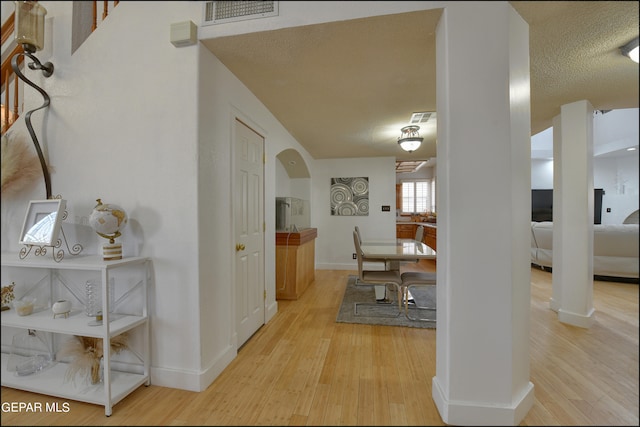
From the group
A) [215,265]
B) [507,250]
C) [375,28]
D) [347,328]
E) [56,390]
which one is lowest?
[347,328]

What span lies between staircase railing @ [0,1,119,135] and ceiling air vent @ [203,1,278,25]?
41cm

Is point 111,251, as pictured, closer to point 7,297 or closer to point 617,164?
point 7,297

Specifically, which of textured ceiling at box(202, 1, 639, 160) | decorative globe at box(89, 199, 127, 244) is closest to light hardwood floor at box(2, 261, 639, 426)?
decorative globe at box(89, 199, 127, 244)

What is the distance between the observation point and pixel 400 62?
1.83 m

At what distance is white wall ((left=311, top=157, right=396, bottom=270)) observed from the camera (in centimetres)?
532

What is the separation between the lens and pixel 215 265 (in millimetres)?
1769

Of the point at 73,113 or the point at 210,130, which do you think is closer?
the point at 73,113

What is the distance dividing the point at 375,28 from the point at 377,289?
2745mm

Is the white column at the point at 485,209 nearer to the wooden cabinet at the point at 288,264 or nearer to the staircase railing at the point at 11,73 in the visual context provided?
the staircase railing at the point at 11,73

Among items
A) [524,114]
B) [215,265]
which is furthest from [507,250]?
[215,265]

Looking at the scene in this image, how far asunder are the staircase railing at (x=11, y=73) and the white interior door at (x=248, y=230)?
94 cm

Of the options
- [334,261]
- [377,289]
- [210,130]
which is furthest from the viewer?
[334,261]

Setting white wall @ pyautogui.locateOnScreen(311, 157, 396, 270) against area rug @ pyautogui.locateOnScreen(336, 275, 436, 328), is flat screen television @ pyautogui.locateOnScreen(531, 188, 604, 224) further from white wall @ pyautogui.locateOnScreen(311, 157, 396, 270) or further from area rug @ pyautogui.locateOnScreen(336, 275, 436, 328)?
white wall @ pyautogui.locateOnScreen(311, 157, 396, 270)

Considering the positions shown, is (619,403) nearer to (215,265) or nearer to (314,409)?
(314,409)
